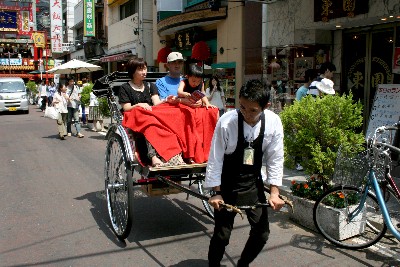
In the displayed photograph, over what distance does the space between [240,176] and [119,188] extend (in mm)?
2123

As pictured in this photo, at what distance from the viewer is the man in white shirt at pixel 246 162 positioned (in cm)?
298

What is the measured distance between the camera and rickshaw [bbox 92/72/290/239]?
4227mm

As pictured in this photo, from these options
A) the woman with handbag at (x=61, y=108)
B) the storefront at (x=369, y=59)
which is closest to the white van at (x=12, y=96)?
the woman with handbag at (x=61, y=108)

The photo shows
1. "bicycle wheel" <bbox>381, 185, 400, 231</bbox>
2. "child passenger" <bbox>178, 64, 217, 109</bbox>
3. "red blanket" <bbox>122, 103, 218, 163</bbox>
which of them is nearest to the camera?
"bicycle wheel" <bbox>381, 185, 400, 231</bbox>

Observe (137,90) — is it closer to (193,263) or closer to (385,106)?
(193,263)

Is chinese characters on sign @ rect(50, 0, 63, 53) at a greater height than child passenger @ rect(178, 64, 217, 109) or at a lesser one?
greater

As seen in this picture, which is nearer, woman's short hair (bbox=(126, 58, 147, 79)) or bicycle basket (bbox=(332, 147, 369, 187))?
bicycle basket (bbox=(332, 147, 369, 187))

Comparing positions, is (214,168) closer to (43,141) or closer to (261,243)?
(261,243)

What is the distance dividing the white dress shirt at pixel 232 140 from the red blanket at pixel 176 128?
1.28 metres

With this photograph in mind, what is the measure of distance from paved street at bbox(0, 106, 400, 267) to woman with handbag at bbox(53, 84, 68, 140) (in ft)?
16.3

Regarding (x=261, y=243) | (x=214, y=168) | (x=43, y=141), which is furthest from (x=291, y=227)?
(x=43, y=141)

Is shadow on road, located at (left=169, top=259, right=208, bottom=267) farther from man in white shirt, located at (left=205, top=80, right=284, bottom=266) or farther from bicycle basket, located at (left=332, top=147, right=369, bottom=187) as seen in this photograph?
bicycle basket, located at (left=332, top=147, right=369, bottom=187)

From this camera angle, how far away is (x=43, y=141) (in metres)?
12.4

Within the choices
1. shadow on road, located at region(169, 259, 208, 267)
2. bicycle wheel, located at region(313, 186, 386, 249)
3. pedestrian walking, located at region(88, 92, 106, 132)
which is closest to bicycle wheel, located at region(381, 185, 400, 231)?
bicycle wheel, located at region(313, 186, 386, 249)
